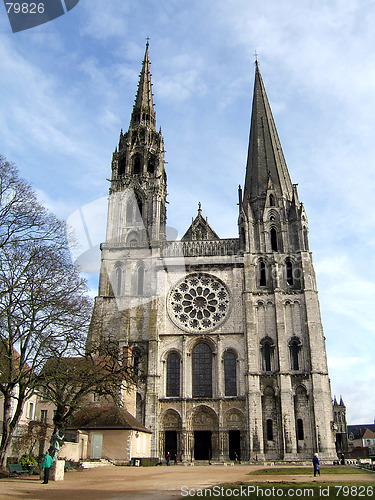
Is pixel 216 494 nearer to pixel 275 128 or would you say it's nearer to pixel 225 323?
pixel 225 323

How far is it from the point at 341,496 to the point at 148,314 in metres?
28.3

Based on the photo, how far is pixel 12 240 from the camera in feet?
58.7

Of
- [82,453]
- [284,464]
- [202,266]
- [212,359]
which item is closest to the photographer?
[82,453]

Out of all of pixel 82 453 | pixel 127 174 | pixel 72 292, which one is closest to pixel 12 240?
pixel 72 292

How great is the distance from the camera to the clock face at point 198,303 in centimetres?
3819

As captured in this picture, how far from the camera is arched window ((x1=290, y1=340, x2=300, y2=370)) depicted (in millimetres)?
36219

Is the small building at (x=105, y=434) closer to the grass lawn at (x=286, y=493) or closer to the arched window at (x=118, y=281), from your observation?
the arched window at (x=118, y=281)

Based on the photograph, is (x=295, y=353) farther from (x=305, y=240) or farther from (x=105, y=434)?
(x=105, y=434)

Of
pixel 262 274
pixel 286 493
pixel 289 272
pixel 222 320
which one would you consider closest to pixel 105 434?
pixel 222 320

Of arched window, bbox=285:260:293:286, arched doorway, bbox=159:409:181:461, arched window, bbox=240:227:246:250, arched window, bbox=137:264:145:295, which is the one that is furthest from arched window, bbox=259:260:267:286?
arched doorway, bbox=159:409:181:461

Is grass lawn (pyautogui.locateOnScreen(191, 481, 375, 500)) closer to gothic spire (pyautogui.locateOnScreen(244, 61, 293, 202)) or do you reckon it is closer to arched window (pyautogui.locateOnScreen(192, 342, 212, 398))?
arched window (pyautogui.locateOnScreen(192, 342, 212, 398))

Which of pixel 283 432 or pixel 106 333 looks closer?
pixel 283 432

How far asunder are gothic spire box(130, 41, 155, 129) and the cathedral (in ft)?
18.4

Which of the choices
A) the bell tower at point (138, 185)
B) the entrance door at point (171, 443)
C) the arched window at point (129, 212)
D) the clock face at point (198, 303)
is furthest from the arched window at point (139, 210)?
the entrance door at point (171, 443)
